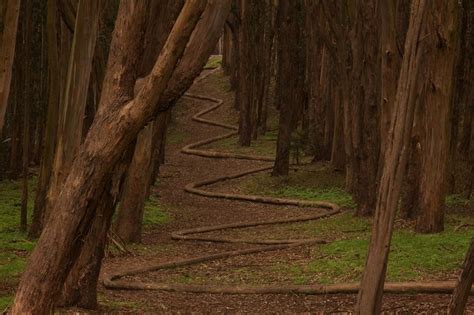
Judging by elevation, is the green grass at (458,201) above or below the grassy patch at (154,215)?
above

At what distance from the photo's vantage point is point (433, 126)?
12.7 meters

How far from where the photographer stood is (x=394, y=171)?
7934 millimetres

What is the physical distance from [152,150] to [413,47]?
24.5ft

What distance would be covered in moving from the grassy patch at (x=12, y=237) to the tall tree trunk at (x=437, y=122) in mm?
5540

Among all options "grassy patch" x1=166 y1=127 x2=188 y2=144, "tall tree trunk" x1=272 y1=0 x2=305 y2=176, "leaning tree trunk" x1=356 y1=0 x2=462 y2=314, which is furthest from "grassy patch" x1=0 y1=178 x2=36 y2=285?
"grassy patch" x1=166 y1=127 x2=188 y2=144

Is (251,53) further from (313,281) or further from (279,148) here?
(313,281)

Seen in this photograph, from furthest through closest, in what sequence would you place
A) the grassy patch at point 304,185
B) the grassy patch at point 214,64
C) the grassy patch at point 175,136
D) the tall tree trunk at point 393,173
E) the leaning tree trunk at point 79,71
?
the grassy patch at point 214,64, the grassy patch at point 175,136, the grassy patch at point 304,185, the leaning tree trunk at point 79,71, the tall tree trunk at point 393,173

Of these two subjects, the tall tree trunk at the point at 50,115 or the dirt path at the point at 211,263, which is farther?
the tall tree trunk at the point at 50,115

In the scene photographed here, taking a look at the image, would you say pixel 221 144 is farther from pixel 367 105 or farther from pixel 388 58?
pixel 388 58

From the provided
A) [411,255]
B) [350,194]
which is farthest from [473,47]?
[411,255]

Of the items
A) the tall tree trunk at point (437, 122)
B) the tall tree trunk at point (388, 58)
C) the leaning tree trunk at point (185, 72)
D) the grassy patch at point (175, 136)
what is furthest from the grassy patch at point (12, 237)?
the grassy patch at point (175, 136)

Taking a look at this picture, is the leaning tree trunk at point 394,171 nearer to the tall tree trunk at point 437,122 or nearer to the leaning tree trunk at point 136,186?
the tall tree trunk at point 437,122

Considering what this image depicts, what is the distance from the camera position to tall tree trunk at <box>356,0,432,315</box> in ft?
25.9

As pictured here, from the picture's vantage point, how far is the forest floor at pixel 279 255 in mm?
9867
